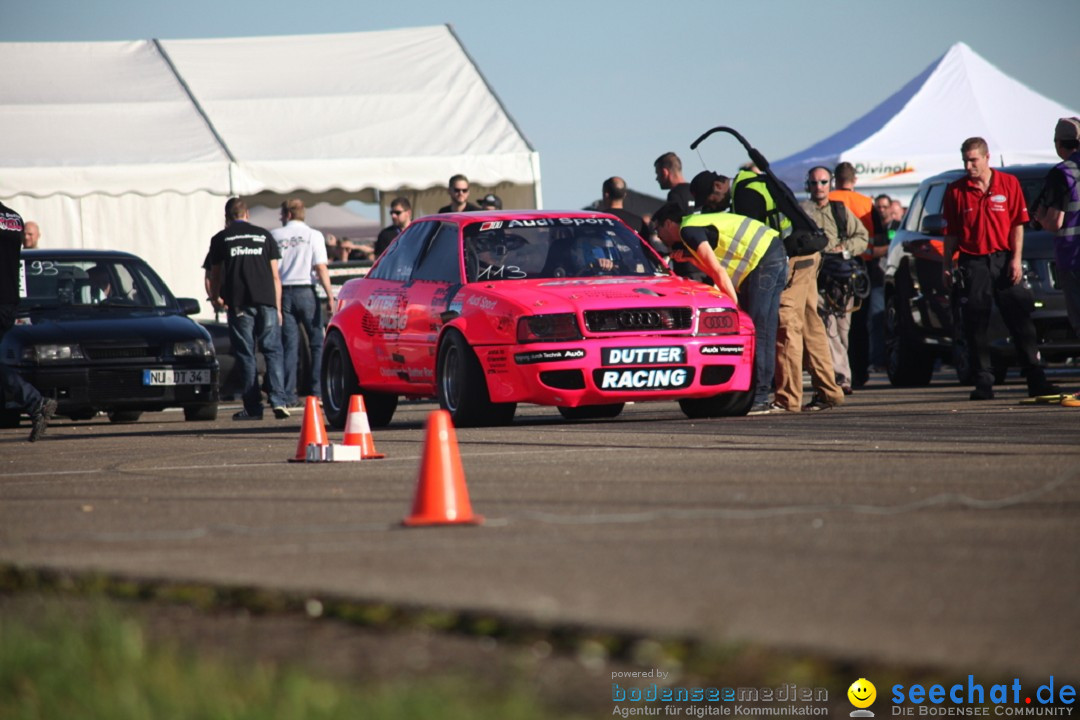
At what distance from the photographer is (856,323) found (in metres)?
17.5

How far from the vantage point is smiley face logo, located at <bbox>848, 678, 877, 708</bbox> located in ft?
11.5

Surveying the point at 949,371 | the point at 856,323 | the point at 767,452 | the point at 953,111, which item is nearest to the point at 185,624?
the point at 767,452

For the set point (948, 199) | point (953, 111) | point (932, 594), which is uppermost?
point (953, 111)

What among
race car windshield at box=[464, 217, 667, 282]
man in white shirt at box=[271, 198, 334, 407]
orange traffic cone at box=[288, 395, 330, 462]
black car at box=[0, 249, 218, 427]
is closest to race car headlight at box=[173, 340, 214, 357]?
black car at box=[0, 249, 218, 427]

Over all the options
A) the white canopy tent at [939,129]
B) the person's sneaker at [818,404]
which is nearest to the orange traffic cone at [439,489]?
the person's sneaker at [818,404]

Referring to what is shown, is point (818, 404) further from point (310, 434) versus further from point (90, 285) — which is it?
point (90, 285)

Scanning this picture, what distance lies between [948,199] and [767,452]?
5019 mm

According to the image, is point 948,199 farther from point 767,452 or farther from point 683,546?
point 683,546

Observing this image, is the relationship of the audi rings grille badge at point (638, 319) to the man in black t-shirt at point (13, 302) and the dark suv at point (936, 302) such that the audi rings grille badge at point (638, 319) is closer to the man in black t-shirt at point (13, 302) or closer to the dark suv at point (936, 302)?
the dark suv at point (936, 302)

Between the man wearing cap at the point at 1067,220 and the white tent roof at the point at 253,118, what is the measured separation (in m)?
11.7

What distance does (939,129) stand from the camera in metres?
25.7

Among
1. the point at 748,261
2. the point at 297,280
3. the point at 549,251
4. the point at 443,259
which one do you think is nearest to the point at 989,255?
the point at 748,261

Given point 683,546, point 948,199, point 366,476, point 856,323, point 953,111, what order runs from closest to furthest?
point 683,546
point 366,476
point 948,199
point 856,323
point 953,111

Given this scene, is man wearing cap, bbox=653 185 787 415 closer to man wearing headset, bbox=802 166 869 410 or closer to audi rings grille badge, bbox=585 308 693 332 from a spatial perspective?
audi rings grille badge, bbox=585 308 693 332
